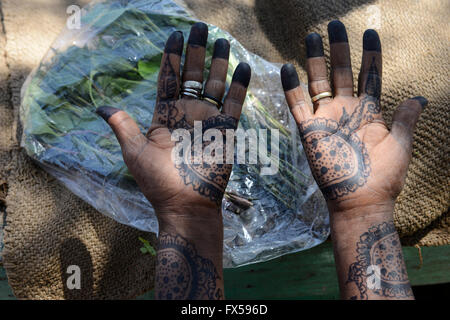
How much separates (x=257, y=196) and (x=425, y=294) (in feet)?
5.10

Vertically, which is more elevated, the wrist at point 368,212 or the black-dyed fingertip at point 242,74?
the black-dyed fingertip at point 242,74

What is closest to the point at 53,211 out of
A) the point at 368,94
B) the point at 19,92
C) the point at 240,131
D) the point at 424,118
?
the point at 19,92

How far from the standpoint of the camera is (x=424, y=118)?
1640 mm

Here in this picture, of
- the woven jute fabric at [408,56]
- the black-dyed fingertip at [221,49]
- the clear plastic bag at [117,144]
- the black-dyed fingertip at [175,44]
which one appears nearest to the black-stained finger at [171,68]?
the black-dyed fingertip at [175,44]

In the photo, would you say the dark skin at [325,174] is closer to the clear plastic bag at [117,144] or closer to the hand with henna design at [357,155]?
the hand with henna design at [357,155]

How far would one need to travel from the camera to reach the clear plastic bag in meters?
1.67

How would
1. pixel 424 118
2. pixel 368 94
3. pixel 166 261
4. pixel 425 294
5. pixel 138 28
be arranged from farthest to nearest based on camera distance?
pixel 425 294
pixel 138 28
pixel 424 118
pixel 368 94
pixel 166 261

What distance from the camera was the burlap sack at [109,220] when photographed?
164 cm

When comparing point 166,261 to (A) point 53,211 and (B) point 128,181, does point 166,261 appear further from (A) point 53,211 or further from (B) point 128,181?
(A) point 53,211

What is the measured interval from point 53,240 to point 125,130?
0.70m

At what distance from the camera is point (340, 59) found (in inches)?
56.7

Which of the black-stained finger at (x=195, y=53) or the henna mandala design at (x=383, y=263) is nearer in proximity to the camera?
the henna mandala design at (x=383, y=263)

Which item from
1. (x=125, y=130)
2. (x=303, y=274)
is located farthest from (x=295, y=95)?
(x=303, y=274)

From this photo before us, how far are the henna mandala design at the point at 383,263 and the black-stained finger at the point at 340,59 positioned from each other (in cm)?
56
